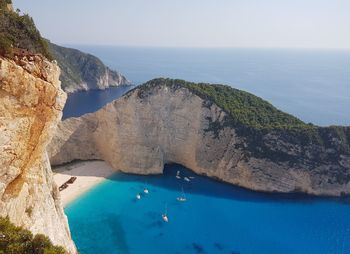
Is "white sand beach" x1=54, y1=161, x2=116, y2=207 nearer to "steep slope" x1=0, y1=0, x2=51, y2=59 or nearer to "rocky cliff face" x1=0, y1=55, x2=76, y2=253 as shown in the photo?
"rocky cliff face" x1=0, y1=55, x2=76, y2=253

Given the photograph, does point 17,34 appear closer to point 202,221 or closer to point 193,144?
point 202,221

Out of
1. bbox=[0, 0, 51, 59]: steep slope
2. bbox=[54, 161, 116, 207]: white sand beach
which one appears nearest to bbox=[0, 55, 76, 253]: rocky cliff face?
bbox=[0, 0, 51, 59]: steep slope

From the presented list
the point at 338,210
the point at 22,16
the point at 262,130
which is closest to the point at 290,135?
the point at 262,130

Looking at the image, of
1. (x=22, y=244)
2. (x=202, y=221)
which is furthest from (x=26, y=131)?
(x=202, y=221)

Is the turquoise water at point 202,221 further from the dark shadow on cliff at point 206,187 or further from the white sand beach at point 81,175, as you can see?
the white sand beach at point 81,175

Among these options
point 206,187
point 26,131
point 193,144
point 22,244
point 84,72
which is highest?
point 26,131

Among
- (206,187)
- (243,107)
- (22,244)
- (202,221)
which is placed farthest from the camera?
(243,107)

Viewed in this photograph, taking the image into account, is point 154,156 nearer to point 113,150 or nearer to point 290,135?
point 113,150
